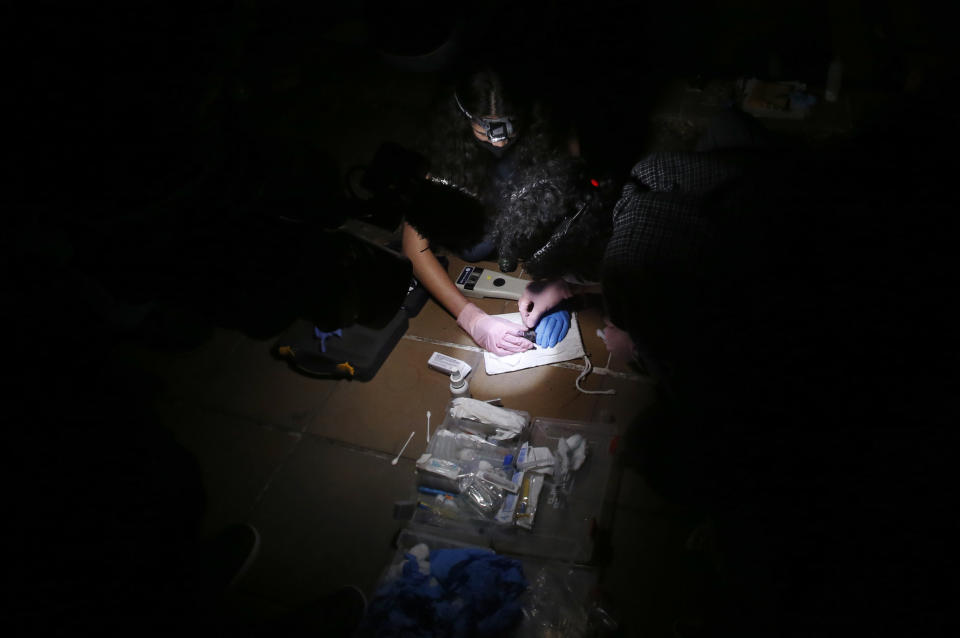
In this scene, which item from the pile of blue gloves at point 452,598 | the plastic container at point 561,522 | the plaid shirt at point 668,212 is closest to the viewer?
the plaid shirt at point 668,212

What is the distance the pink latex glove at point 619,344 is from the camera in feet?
7.01

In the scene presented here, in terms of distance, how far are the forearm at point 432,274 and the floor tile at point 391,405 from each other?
0.25m

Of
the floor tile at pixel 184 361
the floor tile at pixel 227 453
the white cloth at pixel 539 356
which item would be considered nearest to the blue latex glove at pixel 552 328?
the white cloth at pixel 539 356

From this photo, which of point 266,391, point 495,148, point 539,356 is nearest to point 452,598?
point 539,356

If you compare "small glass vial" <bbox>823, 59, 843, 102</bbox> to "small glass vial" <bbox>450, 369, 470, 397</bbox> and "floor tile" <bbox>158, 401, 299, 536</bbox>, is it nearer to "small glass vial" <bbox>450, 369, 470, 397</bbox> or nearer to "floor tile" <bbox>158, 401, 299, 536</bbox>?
"small glass vial" <bbox>450, 369, 470, 397</bbox>

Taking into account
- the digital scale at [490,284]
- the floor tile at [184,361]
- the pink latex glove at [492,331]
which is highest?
the digital scale at [490,284]

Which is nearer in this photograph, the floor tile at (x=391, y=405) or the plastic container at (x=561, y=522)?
the plastic container at (x=561, y=522)

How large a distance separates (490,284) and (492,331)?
1.15 feet

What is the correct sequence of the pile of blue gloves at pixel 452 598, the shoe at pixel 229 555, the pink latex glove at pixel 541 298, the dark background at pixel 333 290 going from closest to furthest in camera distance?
the dark background at pixel 333 290 → the pile of blue gloves at pixel 452 598 → the shoe at pixel 229 555 → the pink latex glove at pixel 541 298

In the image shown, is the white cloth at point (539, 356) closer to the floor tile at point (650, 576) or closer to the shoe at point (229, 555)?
the floor tile at point (650, 576)

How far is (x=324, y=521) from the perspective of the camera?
1910mm

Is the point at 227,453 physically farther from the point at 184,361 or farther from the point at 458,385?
the point at 458,385

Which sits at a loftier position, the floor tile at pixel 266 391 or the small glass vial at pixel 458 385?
the small glass vial at pixel 458 385

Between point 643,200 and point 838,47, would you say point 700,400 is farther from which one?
point 838,47
